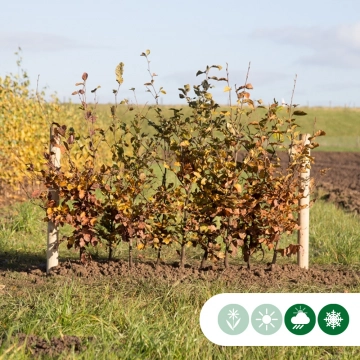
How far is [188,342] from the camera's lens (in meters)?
4.48

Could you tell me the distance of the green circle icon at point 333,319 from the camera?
4859 mm

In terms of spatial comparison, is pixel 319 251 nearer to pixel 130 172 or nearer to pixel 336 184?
pixel 130 172

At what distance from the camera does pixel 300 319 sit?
4910 mm

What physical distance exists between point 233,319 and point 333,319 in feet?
2.54

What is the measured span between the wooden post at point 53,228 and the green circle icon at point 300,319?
3480 millimetres

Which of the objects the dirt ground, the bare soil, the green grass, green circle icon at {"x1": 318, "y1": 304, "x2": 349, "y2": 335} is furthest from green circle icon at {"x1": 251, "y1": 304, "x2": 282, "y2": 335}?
the green grass

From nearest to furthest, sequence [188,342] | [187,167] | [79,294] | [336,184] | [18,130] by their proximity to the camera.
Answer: [188,342] < [79,294] < [187,167] < [18,130] < [336,184]

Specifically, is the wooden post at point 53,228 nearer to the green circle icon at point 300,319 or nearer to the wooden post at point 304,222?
the wooden post at point 304,222

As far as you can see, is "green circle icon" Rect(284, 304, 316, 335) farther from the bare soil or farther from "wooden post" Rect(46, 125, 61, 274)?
"wooden post" Rect(46, 125, 61, 274)

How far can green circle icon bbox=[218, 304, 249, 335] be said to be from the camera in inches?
187

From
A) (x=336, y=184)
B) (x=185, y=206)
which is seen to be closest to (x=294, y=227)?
(x=185, y=206)

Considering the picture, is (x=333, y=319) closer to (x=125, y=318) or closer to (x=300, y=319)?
(x=300, y=319)

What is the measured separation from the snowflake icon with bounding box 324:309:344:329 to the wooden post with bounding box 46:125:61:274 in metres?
3.69

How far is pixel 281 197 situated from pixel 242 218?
19.2 inches
